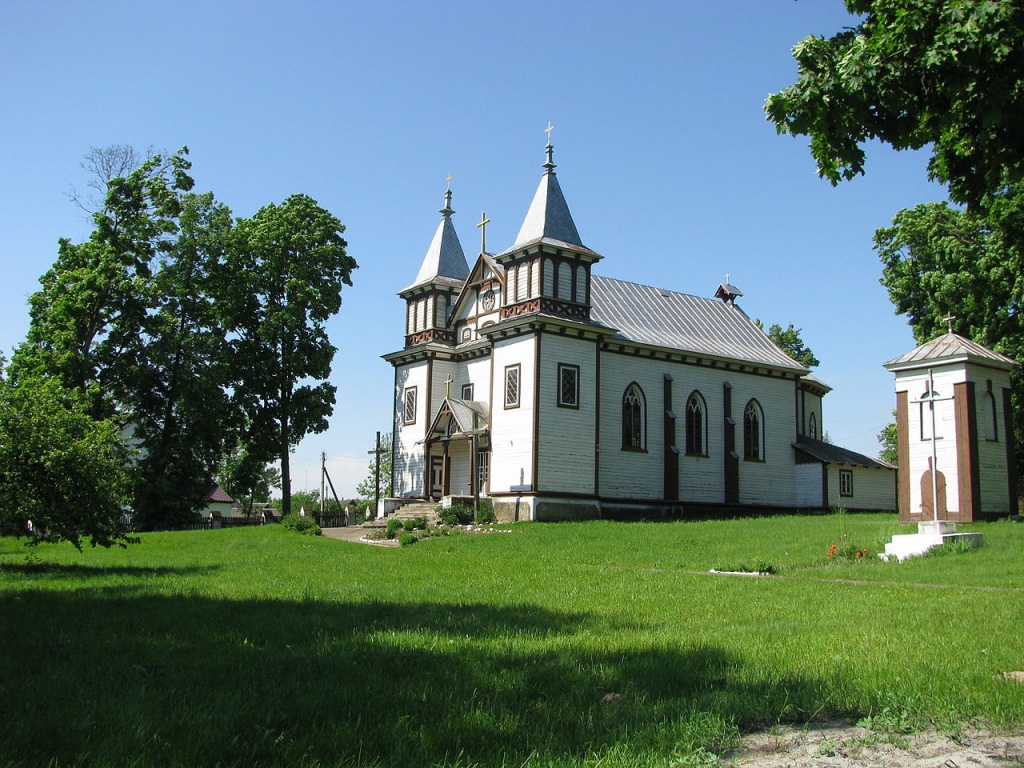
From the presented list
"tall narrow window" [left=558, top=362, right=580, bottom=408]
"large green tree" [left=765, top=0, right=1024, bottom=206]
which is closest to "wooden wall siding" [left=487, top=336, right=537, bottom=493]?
"tall narrow window" [left=558, top=362, right=580, bottom=408]

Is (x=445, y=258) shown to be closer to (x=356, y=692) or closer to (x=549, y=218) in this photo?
(x=549, y=218)

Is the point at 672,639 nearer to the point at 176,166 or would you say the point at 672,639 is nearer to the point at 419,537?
the point at 419,537

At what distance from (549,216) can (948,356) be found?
15.3 m

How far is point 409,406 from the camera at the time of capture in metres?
40.9

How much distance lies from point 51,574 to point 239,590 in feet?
18.7

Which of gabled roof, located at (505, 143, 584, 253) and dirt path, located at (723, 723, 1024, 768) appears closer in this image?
dirt path, located at (723, 723, 1024, 768)

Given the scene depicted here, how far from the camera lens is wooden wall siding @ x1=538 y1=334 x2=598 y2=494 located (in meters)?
33.9

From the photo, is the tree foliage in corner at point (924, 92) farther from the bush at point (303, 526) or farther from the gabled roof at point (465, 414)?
the gabled roof at point (465, 414)

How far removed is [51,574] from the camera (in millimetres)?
16406

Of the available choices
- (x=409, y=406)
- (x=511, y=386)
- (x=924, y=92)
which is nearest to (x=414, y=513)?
(x=409, y=406)

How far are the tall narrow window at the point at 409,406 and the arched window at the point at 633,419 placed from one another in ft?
31.3

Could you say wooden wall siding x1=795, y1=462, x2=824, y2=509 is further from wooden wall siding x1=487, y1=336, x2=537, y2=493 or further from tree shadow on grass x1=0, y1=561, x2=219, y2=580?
tree shadow on grass x1=0, y1=561, x2=219, y2=580

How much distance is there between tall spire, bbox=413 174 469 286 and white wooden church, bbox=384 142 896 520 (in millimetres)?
75

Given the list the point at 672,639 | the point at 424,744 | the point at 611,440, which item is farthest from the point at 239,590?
the point at 611,440
